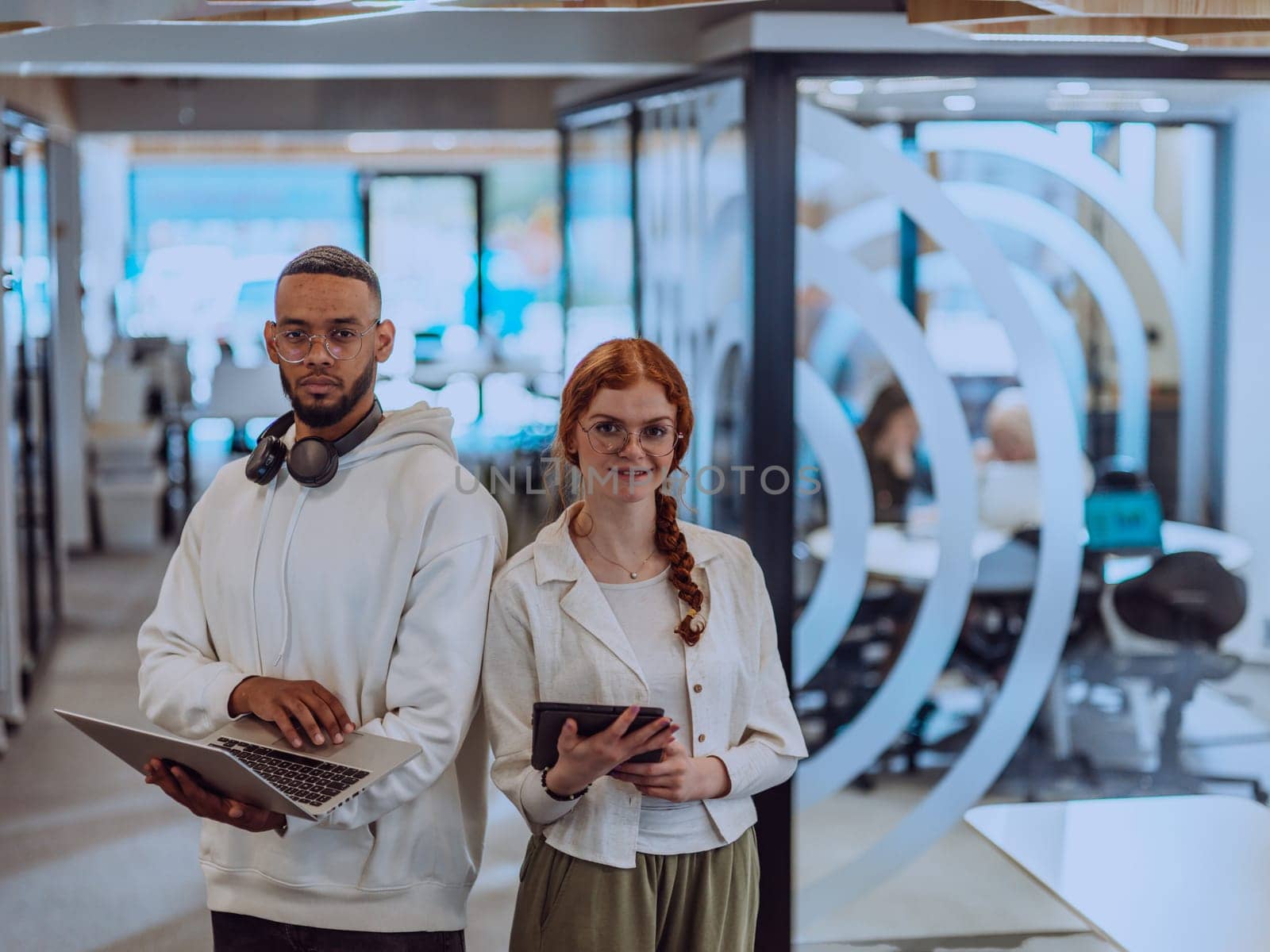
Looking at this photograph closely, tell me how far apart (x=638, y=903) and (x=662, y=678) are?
13.0 inches

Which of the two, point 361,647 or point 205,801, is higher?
point 361,647

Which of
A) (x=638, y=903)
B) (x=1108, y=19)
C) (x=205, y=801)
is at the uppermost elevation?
(x=1108, y=19)

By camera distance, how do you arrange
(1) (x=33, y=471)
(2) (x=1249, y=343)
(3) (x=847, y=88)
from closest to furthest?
(3) (x=847, y=88) → (2) (x=1249, y=343) → (1) (x=33, y=471)

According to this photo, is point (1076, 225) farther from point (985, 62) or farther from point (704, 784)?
point (704, 784)

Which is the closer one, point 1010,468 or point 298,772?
point 298,772

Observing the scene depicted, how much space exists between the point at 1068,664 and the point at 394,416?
2666 mm

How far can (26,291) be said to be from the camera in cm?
558

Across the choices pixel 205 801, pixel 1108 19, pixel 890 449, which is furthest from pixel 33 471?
pixel 1108 19

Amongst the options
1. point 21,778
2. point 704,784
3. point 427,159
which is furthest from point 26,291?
point 427,159

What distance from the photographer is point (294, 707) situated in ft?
6.09

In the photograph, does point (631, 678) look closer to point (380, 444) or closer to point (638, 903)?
point (638, 903)

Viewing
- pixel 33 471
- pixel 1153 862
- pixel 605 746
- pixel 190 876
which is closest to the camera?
pixel 605 746

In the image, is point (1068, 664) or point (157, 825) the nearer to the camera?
point (1068, 664)

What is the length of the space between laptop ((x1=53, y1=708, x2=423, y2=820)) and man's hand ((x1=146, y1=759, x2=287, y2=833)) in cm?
1
